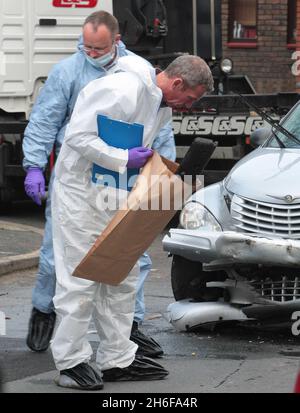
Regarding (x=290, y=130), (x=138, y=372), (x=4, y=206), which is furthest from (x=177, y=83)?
(x=4, y=206)

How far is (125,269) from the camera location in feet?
21.2

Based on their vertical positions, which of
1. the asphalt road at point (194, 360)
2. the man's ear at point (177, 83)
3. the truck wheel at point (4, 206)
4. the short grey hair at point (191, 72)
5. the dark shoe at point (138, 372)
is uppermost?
the short grey hair at point (191, 72)

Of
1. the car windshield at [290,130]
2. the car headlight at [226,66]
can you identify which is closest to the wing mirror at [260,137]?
the car windshield at [290,130]

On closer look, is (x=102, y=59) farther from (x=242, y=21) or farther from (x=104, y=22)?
(x=242, y=21)

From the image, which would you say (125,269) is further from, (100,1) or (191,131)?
(100,1)

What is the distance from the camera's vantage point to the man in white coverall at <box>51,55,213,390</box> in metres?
6.39

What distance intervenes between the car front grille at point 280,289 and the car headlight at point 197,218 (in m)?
0.49

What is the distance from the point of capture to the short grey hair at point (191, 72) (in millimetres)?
6434

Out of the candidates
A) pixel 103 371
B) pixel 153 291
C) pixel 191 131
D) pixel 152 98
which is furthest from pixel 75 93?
pixel 191 131

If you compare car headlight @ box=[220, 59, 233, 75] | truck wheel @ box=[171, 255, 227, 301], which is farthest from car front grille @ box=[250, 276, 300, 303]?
car headlight @ box=[220, 59, 233, 75]

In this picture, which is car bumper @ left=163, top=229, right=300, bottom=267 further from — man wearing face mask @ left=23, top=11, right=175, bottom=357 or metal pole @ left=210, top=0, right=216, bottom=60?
metal pole @ left=210, top=0, right=216, bottom=60

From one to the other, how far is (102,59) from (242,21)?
16442mm

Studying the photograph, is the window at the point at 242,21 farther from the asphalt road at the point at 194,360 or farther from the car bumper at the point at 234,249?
the car bumper at the point at 234,249

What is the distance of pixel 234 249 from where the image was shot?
762cm
